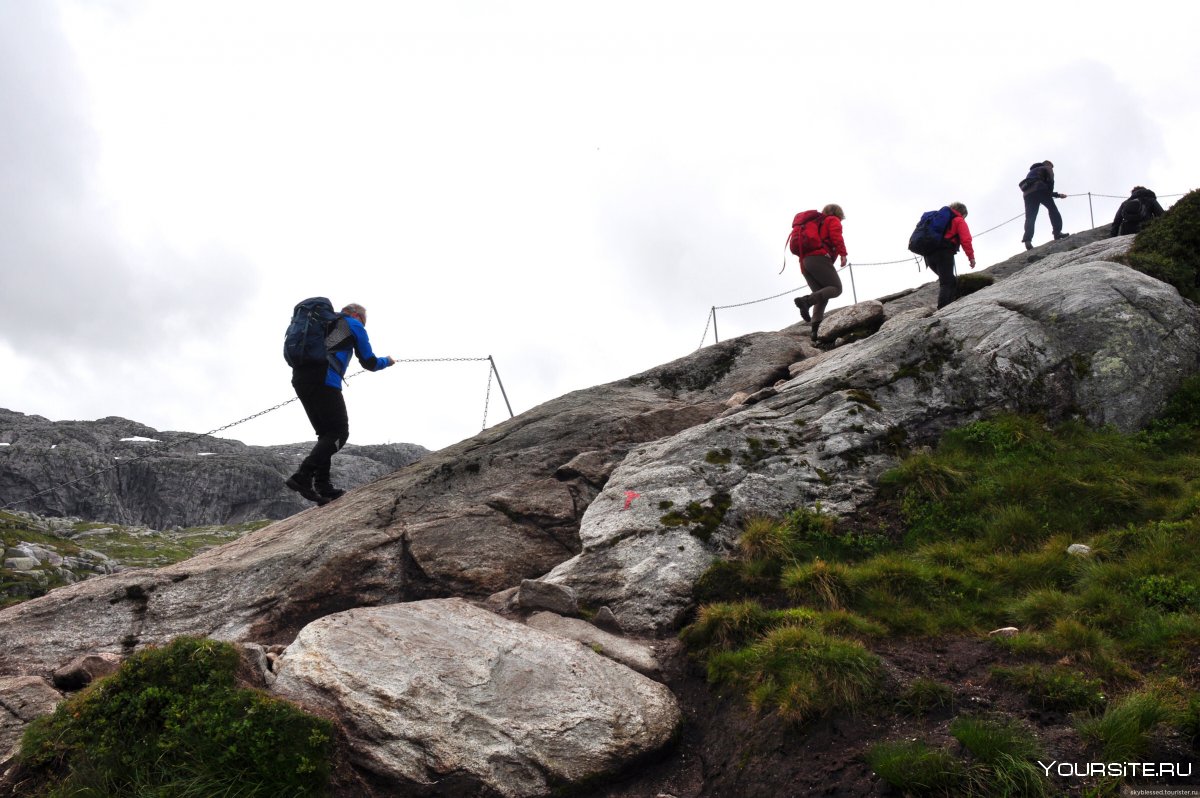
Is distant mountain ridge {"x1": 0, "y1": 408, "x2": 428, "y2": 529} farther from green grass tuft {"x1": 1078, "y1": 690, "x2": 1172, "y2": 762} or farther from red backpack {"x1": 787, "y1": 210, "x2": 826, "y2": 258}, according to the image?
green grass tuft {"x1": 1078, "y1": 690, "x2": 1172, "y2": 762}

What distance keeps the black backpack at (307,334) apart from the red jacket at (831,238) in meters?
11.6

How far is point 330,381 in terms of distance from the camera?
15.2 meters

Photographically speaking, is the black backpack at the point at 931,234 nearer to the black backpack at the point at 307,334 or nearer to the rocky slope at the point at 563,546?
the rocky slope at the point at 563,546

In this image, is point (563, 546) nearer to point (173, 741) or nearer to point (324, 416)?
point (324, 416)

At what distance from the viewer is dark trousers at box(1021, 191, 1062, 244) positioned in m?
28.2

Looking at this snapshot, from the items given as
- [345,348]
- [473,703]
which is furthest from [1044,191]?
[473,703]

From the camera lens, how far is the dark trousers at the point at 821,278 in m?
19.8

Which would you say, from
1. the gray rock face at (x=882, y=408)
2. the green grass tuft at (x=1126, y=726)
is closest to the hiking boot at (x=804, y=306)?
the gray rock face at (x=882, y=408)

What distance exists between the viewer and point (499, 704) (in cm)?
866

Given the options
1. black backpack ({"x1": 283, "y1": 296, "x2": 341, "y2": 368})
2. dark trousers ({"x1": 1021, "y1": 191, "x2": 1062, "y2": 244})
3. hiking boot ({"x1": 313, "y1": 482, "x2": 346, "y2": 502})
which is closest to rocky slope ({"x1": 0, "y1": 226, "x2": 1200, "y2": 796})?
hiking boot ({"x1": 313, "y1": 482, "x2": 346, "y2": 502})

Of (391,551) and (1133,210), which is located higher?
(1133,210)

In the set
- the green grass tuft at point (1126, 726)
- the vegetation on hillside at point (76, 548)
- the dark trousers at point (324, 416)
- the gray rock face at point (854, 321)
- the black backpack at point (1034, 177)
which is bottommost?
the green grass tuft at point (1126, 726)

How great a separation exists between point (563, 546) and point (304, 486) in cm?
560

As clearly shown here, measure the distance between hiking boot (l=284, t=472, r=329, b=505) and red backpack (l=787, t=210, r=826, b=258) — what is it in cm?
1265
